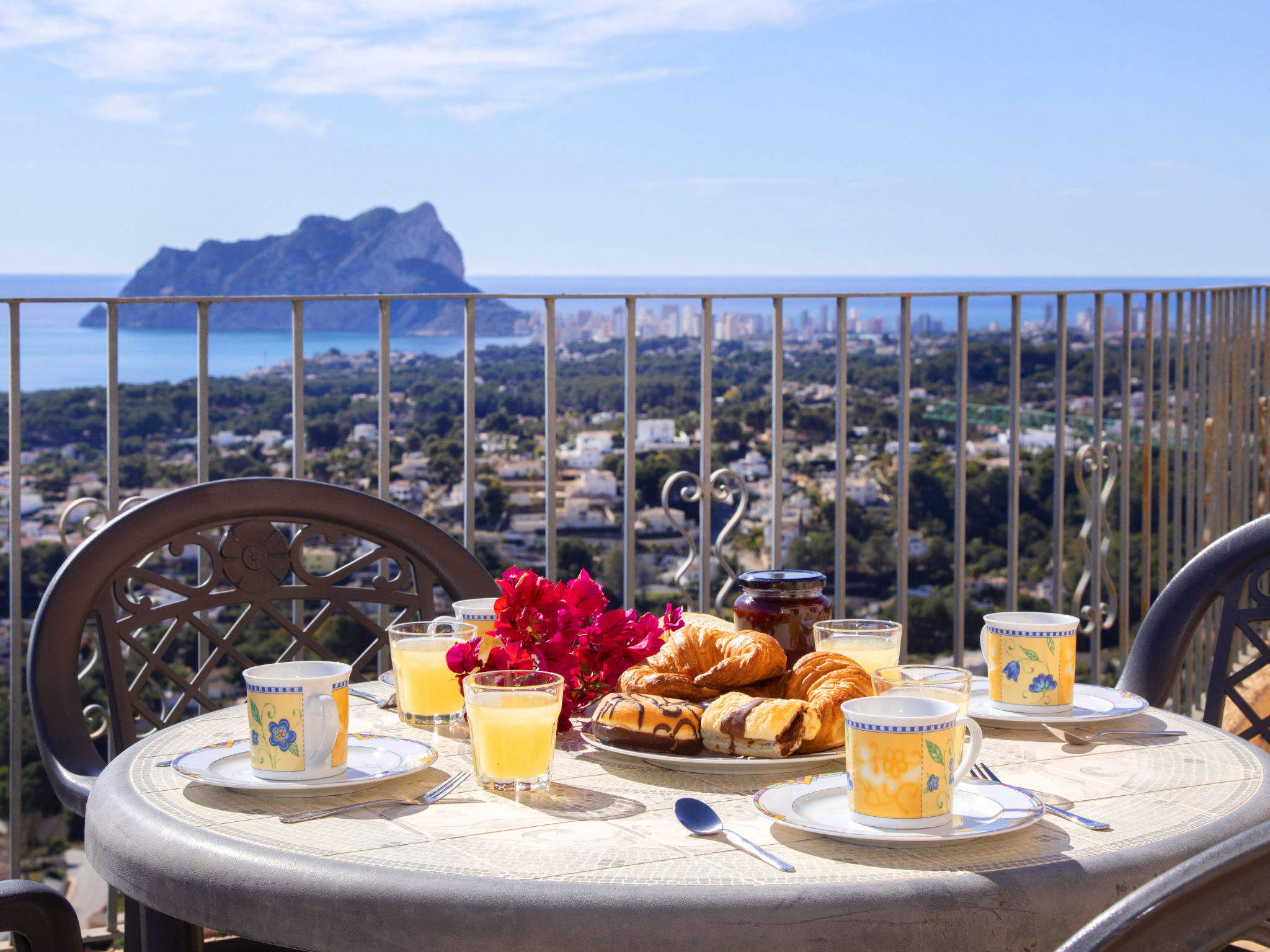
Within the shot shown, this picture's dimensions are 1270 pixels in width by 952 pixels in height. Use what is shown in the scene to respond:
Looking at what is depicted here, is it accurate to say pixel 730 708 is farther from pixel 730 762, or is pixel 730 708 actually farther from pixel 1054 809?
pixel 1054 809

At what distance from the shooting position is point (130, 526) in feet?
5.30

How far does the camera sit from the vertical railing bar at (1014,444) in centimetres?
270

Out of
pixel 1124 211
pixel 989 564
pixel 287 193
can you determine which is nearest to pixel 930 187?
pixel 1124 211

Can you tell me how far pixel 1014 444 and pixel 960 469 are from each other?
182mm

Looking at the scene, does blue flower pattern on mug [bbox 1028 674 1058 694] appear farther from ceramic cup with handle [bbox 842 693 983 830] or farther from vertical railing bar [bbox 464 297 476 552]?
vertical railing bar [bbox 464 297 476 552]

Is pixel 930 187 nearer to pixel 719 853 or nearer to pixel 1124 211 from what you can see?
pixel 1124 211

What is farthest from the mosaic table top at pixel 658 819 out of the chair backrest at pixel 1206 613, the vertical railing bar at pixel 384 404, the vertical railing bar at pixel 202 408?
the vertical railing bar at pixel 384 404

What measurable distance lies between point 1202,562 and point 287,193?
42.2m

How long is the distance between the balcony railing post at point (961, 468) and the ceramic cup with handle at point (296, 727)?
1916 millimetres

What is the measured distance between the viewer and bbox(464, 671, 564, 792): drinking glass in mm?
965

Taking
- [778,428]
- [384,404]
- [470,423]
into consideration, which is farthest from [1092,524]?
[384,404]

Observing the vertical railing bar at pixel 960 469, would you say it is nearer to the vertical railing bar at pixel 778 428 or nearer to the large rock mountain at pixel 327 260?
the vertical railing bar at pixel 778 428

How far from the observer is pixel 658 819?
0.88m

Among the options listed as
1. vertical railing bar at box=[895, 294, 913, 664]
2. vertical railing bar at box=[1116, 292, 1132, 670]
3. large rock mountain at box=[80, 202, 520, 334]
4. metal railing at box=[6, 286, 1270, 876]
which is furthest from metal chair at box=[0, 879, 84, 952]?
large rock mountain at box=[80, 202, 520, 334]
